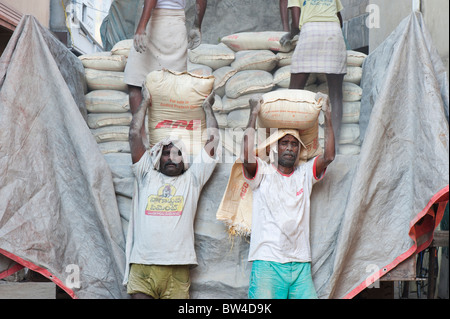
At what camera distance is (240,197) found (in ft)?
10.3

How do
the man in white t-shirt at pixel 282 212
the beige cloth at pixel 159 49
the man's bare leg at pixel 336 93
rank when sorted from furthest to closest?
the man's bare leg at pixel 336 93 < the beige cloth at pixel 159 49 < the man in white t-shirt at pixel 282 212

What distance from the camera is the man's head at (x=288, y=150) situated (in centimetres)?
302

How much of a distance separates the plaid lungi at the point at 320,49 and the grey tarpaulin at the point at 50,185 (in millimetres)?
1566

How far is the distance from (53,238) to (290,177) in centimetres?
125

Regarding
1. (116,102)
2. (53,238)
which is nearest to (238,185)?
(53,238)

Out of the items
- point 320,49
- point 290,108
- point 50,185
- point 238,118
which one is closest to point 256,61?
point 238,118

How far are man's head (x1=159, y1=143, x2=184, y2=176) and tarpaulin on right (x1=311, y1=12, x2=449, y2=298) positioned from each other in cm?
73

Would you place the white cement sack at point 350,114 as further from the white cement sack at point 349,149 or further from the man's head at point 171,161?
the man's head at point 171,161

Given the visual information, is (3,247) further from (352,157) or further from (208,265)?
(352,157)

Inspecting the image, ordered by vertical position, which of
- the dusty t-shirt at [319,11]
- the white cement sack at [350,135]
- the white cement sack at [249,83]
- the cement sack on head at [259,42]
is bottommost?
the white cement sack at [350,135]

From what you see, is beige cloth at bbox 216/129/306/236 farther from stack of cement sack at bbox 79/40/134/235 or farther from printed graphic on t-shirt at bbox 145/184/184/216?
stack of cement sack at bbox 79/40/134/235

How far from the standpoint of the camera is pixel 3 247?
2.87m

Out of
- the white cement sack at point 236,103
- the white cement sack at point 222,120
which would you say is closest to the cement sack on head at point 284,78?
the white cement sack at point 236,103

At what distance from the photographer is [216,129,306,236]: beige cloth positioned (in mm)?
3086
